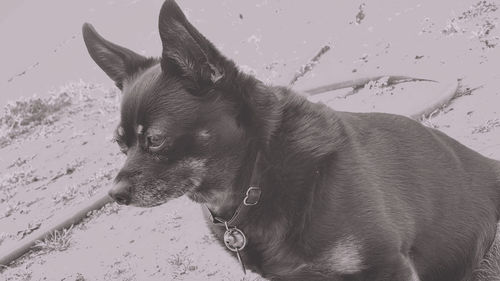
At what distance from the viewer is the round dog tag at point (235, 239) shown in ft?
9.95

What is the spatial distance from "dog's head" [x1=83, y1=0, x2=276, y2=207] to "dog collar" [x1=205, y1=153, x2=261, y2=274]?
144 millimetres

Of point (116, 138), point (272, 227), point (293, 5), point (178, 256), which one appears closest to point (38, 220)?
point (178, 256)

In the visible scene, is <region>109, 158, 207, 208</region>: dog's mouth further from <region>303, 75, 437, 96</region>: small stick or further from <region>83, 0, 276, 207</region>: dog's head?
<region>303, 75, 437, 96</region>: small stick

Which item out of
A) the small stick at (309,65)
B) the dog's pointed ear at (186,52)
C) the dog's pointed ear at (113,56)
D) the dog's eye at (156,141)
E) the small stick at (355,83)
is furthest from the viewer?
the small stick at (309,65)

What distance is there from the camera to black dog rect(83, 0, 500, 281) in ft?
9.32

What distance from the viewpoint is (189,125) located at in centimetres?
291

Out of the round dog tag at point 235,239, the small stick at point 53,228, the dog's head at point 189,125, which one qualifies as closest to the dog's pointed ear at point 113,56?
the dog's head at point 189,125

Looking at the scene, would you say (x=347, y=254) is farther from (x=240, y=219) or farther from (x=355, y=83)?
(x=355, y=83)

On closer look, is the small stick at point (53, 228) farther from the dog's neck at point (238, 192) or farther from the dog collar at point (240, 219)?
the dog collar at point (240, 219)

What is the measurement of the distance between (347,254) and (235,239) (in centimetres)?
64

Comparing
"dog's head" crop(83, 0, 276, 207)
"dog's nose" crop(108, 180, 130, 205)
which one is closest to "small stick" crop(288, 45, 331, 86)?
"dog's head" crop(83, 0, 276, 207)

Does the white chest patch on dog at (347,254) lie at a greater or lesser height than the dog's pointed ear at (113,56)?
lesser

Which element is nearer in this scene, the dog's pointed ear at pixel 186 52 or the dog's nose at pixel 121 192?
the dog's pointed ear at pixel 186 52

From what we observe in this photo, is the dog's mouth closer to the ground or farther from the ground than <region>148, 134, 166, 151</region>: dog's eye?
closer to the ground
